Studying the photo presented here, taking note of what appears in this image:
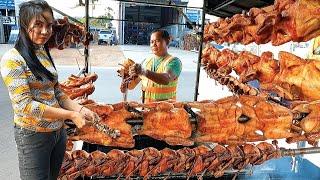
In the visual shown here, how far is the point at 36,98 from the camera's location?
4.12ft

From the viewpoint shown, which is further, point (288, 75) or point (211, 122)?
point (288, 75)

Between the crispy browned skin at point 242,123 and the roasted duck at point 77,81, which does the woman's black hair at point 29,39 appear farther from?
the roasted duck at point 77,81

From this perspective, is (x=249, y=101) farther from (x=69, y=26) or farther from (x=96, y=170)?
(x=69, y=26)

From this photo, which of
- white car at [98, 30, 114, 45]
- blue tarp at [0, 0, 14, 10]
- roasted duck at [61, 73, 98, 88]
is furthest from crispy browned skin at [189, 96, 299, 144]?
blue tarp at [0, 0, 14, 10]

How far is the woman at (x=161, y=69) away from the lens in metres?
2.53

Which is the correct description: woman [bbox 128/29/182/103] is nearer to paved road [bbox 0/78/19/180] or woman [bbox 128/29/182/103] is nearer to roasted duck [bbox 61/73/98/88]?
roasted duck [bbox 61/73/98/88]

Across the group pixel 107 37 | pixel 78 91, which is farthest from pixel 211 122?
pixel 107 37

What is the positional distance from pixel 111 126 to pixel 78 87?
1228mm

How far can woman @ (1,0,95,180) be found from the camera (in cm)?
113

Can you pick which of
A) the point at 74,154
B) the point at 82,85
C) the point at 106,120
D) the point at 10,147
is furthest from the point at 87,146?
the point at 10,147

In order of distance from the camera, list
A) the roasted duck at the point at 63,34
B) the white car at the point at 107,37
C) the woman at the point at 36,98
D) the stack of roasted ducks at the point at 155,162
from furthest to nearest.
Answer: the white car at the point at 107,37 → the roasted duck at the point at 63,34 → the stack of roasted ducks at the point at 155,162 → the woman at the point at 36,98

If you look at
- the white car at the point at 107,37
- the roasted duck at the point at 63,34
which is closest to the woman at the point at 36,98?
the roasted duck at the point at 63,34

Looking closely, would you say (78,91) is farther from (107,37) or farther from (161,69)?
(107,37)

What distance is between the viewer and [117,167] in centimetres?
156
